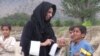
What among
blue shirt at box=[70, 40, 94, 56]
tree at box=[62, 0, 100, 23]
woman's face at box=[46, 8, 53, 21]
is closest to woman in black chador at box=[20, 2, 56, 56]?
woman's face at box=[46, 8, 53, 21]

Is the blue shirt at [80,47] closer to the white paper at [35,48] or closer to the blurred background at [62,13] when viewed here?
the white paper at [35,48]

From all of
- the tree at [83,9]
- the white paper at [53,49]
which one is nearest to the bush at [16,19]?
the tree at [83,9]

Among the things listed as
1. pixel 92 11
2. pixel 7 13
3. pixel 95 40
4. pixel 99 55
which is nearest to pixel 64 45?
pixel 99 55

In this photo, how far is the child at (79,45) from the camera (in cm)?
473

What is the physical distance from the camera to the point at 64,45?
4.92m

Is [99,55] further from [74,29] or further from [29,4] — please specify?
[29,4]

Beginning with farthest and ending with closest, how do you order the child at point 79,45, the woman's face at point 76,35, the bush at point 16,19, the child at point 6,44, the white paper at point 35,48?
the bush at point 16,19 < the child at point 6,44 < the white paper at point 35,48 < the woman's face at point 76,35 < the child at point 79,45

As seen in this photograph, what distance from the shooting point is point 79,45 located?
15.9ft

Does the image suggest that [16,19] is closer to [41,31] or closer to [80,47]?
[41,31]

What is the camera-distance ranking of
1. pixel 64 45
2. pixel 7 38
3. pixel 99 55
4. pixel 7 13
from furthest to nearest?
pixel 7 13 < pixel 99 55 < pixel 7 38 < pixel 64 45

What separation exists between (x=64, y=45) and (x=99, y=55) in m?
3.24

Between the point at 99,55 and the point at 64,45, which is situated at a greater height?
the point at 64,45

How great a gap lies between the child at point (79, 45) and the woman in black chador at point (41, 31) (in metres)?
0.37

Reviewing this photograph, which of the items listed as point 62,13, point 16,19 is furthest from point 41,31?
point 16,19
